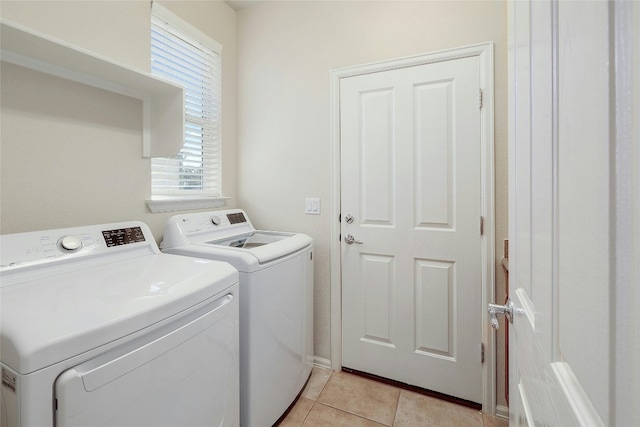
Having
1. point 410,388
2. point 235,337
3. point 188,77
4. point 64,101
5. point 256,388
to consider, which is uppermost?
point 188,77

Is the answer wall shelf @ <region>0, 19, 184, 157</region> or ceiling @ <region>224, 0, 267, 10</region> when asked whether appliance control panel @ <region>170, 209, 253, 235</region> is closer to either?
wall shelf @ <region>0, 19, 184, 157</region>

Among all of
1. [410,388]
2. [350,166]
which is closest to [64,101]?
[350,166]

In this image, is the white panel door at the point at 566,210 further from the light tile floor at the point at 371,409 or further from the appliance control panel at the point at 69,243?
the appliance control panel at the point at 69,243

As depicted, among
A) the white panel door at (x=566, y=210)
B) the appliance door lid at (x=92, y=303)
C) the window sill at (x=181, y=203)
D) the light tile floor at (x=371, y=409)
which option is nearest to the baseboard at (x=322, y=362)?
the light tile floor at (x=371, y=409)

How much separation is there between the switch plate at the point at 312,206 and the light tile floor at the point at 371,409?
119 cm

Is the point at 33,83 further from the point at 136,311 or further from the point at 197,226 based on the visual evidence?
the point at 136,311

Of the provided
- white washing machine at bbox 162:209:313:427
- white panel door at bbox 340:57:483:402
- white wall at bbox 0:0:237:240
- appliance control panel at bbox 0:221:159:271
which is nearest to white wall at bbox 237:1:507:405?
white panel door at bbox 340:57:483:402

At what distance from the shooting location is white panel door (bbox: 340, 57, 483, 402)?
1.74 meters

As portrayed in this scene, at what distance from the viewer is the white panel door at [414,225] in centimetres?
174

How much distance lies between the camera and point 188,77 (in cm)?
204

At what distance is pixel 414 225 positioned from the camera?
188 cm

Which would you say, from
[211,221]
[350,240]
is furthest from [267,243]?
[350,240]

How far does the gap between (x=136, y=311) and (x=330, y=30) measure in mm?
2103

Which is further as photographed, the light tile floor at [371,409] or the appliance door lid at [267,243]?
the light tile floor at [371,409]
